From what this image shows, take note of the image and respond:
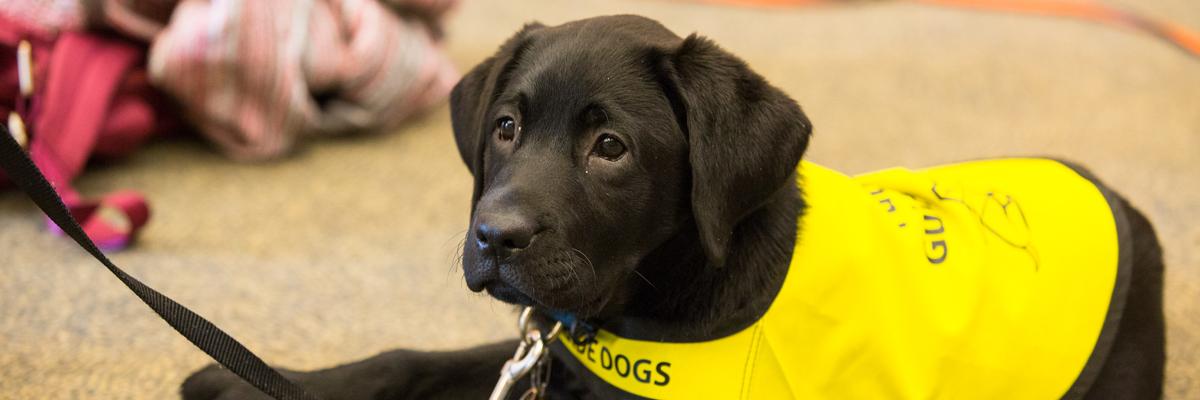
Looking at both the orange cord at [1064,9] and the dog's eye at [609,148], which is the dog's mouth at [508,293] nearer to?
the dog's eye at [609,148]

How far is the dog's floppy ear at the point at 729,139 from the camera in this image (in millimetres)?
1446

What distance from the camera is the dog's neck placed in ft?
4.96

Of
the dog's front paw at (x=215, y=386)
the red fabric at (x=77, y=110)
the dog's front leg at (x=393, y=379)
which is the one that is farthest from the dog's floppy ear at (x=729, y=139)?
the red fabric at (x=77, y=110)

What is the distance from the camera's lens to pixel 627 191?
1479mm

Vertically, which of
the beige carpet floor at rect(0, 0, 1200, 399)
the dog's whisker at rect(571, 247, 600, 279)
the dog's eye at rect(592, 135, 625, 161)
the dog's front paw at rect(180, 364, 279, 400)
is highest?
the dog's eye at rect(592, 135, 625, 161)

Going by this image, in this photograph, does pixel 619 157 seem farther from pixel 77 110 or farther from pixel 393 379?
pixel 77 110

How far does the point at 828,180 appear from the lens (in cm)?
166

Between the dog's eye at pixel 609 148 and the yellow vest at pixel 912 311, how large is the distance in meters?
0.29

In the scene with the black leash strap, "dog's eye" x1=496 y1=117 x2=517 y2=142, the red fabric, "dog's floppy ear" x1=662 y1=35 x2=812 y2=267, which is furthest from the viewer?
the red fabric

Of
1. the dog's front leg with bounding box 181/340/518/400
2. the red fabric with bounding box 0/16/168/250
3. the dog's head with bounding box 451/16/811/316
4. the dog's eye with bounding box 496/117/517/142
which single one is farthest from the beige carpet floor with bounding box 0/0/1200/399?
the dog's head with bounding box 451/16/811/316

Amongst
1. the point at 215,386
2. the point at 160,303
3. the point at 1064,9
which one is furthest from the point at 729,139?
the point at 1064,9

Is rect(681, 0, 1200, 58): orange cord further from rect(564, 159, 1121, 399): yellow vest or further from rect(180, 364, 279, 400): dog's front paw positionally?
rect(180, 364, 279, 400): dog's front paw

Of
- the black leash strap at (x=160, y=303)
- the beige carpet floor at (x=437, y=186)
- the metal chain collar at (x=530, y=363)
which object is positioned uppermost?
the black leash strap at (x=160, y=303)

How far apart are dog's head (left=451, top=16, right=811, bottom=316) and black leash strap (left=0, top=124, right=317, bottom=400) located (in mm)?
310
